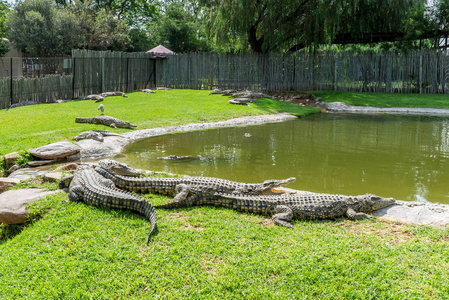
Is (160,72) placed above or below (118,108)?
above

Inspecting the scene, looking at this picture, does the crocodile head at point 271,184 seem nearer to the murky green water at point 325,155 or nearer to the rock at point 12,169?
the murky green water at point 325,155

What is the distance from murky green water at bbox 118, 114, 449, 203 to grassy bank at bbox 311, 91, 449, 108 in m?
3.84

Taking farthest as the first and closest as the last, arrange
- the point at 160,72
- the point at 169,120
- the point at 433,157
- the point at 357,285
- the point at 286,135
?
the point at 160,72 < the point at 169,120 < the point at 286,135 < the point at 433,157 < the point at 357,285

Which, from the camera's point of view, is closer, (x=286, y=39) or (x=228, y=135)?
(x=228, y=135)

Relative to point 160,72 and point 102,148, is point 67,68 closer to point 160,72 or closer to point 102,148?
point 160,72

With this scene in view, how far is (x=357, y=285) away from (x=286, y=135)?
7753mm

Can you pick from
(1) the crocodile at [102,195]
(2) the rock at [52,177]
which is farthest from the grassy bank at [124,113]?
(1) the crocodile at [102,195]

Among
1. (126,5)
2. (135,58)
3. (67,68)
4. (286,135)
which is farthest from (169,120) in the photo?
(126,5)

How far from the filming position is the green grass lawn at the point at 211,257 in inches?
129

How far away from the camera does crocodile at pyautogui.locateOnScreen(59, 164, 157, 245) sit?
15.1 ft

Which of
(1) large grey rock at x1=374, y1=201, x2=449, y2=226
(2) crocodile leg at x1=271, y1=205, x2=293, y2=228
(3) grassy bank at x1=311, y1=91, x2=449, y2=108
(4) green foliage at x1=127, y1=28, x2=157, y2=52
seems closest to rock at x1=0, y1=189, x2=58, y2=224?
(2) crocodile leg at x1=271, y1=205, x2=293, y2=228

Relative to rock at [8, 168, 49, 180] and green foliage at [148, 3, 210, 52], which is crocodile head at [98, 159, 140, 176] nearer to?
rock at [8, 168, 49, 180]

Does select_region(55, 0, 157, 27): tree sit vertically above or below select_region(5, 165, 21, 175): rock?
above

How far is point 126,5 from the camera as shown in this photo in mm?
41781
